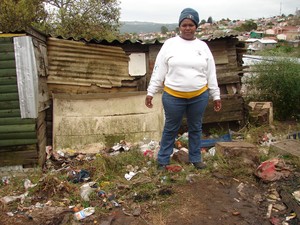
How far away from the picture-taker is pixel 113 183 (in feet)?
12.5

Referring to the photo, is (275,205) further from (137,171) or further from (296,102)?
(296,102)

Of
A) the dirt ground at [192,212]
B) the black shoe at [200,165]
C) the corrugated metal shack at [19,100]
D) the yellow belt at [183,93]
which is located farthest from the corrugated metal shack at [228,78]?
the corrugated metal shack at [19,100]

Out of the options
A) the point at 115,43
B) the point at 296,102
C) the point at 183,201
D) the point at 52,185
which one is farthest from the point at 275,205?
the point at 296,102

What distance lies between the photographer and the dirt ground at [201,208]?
2971 millimetres

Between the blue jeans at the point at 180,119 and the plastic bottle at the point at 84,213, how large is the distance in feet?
3.92

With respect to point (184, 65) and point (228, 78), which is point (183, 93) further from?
point (228, 78)

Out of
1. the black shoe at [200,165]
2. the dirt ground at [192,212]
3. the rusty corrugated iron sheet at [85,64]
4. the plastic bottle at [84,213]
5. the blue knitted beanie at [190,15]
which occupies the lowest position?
the dirt ground at [192,212]

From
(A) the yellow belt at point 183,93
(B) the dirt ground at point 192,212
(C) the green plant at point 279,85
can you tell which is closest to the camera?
(B) the dirt ground at point 192,212

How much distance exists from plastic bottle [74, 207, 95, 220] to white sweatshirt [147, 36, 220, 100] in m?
1.69

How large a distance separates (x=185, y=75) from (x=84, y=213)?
6.30 feet

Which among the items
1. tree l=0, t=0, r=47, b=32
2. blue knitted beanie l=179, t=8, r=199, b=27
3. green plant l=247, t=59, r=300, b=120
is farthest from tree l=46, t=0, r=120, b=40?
blue knitted beanie l=179, t=8, r=199, b=27

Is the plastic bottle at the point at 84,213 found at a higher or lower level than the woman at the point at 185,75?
lower

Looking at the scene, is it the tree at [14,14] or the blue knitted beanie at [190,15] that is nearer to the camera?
the blue knitted beanie at [190,15]

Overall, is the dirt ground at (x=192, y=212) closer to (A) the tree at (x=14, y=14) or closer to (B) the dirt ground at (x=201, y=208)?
(B) the dirt ground at (x=201, y=208)
